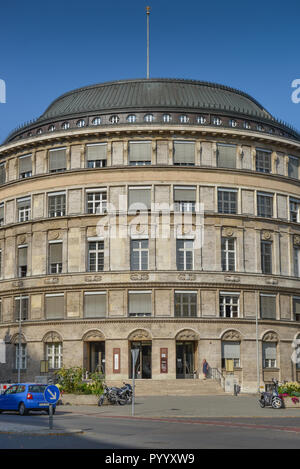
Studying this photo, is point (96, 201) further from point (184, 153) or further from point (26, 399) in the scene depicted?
point (26, 399)

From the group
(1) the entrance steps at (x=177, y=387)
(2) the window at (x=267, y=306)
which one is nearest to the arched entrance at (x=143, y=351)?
(1) the entrance steps at (x=177, y=387)

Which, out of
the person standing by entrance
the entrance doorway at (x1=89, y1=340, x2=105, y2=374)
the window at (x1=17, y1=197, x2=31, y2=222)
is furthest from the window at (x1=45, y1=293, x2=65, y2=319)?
the person standing by entrance

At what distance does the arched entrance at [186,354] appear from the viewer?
190 feet

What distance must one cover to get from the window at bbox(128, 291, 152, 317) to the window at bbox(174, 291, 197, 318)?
2190mm

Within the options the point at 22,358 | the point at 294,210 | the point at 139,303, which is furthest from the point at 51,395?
the point at 294,210

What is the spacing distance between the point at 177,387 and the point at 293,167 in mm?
23782

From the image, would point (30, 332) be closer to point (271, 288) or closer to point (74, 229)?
point (74, 229)

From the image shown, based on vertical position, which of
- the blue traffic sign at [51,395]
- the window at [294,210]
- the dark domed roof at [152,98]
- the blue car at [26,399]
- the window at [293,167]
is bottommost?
the blue car at [26,399]

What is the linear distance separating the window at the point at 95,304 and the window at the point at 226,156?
15200 mm

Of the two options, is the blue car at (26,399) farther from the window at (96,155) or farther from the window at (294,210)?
the window at (294,210)

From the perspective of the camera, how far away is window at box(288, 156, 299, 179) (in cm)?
6562
